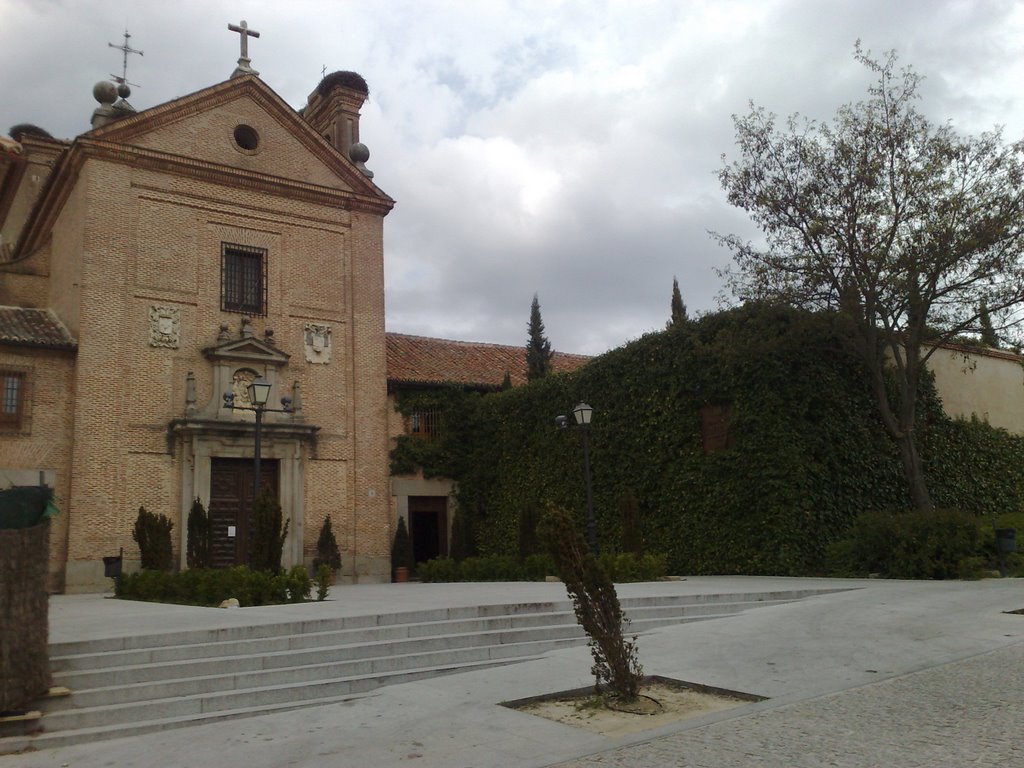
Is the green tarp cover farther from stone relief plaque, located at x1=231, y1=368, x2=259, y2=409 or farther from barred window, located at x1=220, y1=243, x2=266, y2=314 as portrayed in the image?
barred window, located at x1=220, y1=243, x2=266, y2=314

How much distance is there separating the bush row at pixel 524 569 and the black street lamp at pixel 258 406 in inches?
186

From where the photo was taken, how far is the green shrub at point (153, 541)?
17.5 metres

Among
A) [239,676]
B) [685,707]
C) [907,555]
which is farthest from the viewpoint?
[907,555]

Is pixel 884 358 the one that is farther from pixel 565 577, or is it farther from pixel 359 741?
pixel 359 741

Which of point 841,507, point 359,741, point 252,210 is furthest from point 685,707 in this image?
point 252,210

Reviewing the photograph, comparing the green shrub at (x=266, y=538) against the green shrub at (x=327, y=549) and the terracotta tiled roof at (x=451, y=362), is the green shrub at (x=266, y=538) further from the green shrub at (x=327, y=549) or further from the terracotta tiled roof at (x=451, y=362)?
the terracotta tiled roof at (x=451, y=362)

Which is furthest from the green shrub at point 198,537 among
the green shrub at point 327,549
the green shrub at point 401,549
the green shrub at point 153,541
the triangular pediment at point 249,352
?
the green shrub at point 401,549

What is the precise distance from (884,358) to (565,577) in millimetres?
12849

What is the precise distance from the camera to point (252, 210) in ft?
71.9

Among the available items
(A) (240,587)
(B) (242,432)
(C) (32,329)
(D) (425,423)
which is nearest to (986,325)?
(A) (240,587)

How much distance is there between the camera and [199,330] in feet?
67.4

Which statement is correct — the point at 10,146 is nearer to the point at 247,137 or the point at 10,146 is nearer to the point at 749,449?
the point at 247,137

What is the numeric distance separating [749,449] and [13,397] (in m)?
15.5

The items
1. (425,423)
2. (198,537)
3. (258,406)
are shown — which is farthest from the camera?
(425,423)
